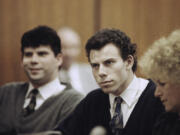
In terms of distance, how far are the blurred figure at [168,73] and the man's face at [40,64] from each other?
96 cm

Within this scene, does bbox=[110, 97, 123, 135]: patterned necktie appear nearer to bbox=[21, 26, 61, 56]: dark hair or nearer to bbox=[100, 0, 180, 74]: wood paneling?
bbox=[21, 26, 61, 56]: dark hair

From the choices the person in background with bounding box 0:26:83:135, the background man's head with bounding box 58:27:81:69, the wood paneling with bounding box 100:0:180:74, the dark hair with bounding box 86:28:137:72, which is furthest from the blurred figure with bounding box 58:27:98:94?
the dark hair with bounding box 86:28:137:72

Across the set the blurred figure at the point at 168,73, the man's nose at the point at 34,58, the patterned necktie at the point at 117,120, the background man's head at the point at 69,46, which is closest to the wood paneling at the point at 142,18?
the background man's head at the point at 69,46

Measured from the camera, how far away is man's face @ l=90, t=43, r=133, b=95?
2035 millimetres

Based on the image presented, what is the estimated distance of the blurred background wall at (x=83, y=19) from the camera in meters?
4.06

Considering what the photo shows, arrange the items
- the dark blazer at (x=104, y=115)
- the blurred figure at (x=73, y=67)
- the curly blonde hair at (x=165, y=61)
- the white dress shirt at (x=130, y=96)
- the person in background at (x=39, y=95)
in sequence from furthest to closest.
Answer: the blurred figure at (x=73, y=67)
the person in background at (x=39, y=95)
the white dress shirt at (x=130, y=96)
the dark blazer at (x=104, y=115)
the curly blonde hair at (x=165, y=61)

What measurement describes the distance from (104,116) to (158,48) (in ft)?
1.92

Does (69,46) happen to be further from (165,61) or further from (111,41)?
(165,61)

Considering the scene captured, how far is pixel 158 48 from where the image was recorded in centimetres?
173

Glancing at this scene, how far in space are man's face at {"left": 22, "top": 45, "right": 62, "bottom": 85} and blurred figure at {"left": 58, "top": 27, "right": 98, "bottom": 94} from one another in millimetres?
870

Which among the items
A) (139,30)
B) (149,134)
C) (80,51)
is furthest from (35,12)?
(149,134)

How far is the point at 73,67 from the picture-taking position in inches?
149

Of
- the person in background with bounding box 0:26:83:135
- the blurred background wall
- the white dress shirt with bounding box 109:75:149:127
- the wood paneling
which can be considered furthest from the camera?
the wood paneling

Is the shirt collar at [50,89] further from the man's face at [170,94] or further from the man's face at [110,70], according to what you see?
the man's face at [170,94]
